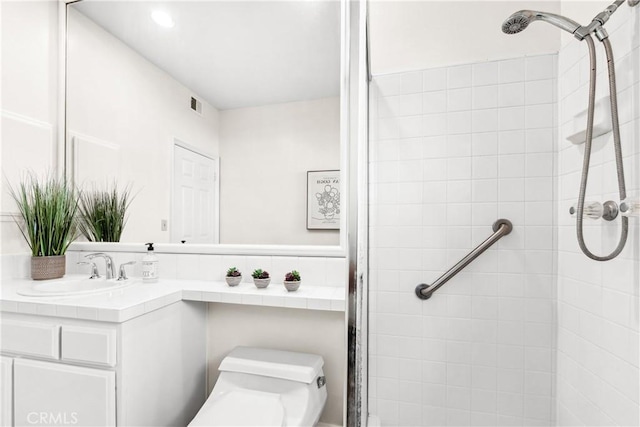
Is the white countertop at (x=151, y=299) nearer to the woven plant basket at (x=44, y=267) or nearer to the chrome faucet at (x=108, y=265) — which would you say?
the woven plant basket at (x=44, y=267)

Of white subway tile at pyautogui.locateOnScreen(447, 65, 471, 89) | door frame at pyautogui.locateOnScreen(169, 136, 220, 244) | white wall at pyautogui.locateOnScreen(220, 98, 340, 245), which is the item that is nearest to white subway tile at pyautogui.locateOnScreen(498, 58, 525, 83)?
white subway tile at pyautogui.locateOnScreen(447, 65, 471, 89)

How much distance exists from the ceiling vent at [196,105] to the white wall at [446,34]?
0.82 m

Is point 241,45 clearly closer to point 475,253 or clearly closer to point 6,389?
point 475,253

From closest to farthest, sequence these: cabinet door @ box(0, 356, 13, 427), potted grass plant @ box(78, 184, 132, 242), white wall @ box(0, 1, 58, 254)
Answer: cabinet door @ box(0, 356, 13, 427), white wall @ box(0, 1, 58, 254), potted grass plant @ box(78, 184, 132, 242)

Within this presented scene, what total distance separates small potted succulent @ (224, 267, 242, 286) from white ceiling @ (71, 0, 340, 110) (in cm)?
75

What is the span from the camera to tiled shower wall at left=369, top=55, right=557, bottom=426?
1.31 meters

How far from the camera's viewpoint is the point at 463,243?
1387 millimetres

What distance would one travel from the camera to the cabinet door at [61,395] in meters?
1.04

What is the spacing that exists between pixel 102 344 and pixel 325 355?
82cm

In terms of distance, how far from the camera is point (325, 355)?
1402 millimetres

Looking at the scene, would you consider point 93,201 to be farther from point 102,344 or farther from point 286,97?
point 286,97

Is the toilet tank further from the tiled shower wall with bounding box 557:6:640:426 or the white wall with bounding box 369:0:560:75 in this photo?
the white wall with bounding box 369:0:560:75

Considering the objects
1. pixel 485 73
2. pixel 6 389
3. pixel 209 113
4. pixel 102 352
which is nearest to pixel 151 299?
pixel 102 352

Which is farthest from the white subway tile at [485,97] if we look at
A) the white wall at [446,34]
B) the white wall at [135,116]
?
the white wall at [135,116]
